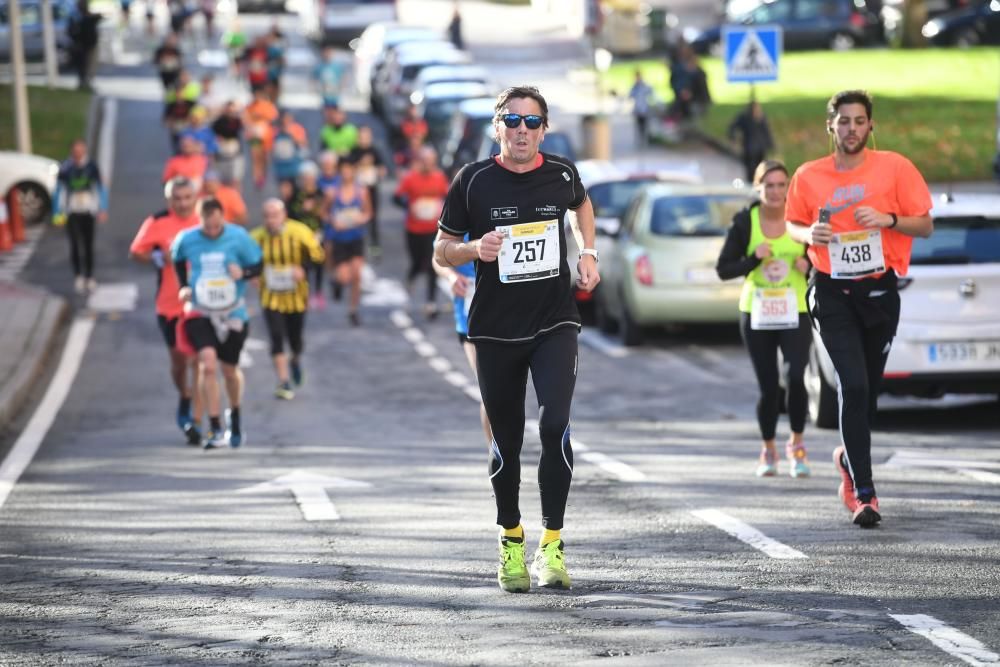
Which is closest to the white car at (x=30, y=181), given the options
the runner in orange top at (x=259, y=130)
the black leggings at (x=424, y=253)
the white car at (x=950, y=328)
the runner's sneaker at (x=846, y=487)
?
the runner in orange top at (x=259, y=130)

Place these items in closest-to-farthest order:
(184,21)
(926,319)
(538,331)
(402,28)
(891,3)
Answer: (538,331) < (926,319) < (402,28) < (891,3) < (184,21)

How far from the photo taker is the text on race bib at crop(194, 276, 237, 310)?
1473cm

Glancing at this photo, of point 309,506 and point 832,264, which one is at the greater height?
point 832,264

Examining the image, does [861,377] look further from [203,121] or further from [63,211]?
[203,121]

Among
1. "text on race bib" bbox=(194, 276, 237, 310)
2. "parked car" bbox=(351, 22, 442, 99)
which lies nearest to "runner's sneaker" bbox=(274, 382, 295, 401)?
"text on race bib" bbox=(194, 276, 237, 310)

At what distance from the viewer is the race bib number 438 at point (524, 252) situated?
8.35m

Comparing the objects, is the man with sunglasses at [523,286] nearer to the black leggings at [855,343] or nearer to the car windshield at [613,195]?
the black leggings at [855,343]

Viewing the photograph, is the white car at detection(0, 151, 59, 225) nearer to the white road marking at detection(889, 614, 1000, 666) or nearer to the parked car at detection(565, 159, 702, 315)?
the parked car at detection(565, 159, 702, 315)

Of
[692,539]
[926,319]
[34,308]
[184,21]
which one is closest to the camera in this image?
[692,539]

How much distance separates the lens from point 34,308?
24.8 m

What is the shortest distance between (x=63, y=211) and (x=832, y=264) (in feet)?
57.8

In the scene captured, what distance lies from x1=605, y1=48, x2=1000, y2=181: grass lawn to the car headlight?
0.90 m

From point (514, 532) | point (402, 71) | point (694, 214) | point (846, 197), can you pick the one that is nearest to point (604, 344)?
point (694, 214)

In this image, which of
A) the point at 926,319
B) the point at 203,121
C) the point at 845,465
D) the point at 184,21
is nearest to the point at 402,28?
the point at 184,21
